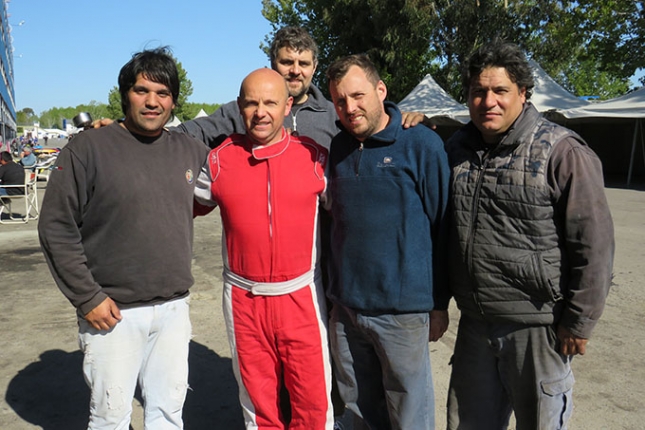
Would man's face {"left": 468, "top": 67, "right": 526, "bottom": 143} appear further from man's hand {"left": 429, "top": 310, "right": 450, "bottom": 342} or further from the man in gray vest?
man's hand {"left": 429, "top": 310, "right": 450, "bottom": 342}

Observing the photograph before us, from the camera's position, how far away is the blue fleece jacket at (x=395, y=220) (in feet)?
7.85

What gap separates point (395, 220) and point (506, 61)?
2.72 feet

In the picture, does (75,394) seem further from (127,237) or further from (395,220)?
(395,220)

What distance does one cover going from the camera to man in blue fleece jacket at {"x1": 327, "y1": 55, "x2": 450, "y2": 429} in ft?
7.87

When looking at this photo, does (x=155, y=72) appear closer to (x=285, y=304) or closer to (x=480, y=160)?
(x=285, y=304)

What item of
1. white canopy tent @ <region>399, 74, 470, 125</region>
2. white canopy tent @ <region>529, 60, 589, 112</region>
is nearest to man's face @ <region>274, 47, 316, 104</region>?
white canopy tent @ <region>529, 60, 589, 112</region>

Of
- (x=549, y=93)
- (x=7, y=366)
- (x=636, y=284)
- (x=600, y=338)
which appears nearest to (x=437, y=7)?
(x=549, y=93)

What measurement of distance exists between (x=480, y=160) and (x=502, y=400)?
3.79 ft

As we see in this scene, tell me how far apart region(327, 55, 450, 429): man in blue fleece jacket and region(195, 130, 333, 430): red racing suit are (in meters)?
0.16

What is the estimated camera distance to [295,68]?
3.01 meters

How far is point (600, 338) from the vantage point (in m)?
4.49

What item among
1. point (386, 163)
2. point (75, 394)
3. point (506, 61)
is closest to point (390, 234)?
point (386, 163)

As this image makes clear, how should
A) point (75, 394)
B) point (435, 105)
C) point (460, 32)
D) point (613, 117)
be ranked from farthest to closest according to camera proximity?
1. point (460, 32)
2. point (435, 105)
3. point (613, 117)
4. point (75, 394)

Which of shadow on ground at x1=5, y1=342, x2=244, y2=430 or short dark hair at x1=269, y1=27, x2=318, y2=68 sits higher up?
short dark hair at x1=269, y1=27, x2=318, y2=68
